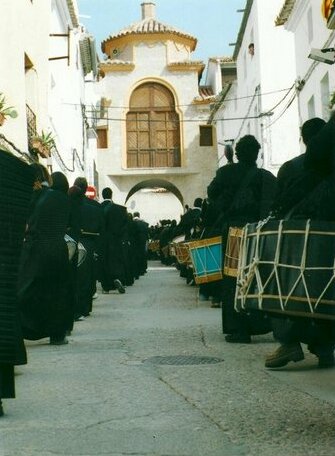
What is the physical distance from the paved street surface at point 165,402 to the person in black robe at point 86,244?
2532 millimetres

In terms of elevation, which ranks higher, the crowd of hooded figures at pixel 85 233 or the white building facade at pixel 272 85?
the white building facade at pixel 272 85

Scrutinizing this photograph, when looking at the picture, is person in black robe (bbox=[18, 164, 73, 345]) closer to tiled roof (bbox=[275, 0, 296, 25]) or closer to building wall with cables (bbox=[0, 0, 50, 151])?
building wall with cables (bbox=[0, 0, 50, 151])

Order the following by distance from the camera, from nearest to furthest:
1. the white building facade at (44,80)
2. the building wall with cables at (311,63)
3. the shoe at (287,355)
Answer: the shoe at (287,355) → the white building facade at (44,80) → the building wall with cables at (311,63)

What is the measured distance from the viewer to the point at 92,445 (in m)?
4.84

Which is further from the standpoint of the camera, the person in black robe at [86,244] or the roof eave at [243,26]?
the roof eave at [243,26]

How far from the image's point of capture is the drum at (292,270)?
4457mm

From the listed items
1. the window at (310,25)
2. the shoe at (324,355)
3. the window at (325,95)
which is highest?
the window at (310,25)

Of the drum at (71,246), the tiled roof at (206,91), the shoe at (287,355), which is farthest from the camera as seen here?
the tiled roof at (206,91)

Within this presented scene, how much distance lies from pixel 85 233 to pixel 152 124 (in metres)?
39.3

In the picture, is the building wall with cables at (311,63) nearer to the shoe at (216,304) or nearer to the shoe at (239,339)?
the shoe at (216,304)

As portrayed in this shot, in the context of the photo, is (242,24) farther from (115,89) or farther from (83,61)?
(115,89)

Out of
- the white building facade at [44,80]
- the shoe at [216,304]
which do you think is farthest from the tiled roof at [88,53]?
the shoe at [216,304]

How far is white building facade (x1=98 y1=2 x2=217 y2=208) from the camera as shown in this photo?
52.7 metres

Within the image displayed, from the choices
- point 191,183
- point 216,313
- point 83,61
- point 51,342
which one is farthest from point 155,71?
point 51,342
